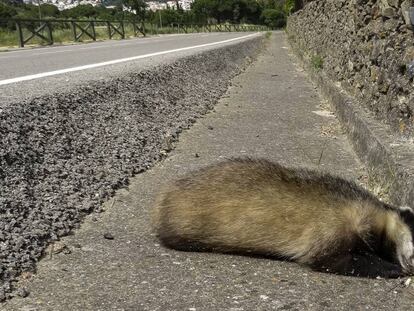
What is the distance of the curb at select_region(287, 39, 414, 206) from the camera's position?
3.58 meters

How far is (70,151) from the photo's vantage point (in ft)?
13.8

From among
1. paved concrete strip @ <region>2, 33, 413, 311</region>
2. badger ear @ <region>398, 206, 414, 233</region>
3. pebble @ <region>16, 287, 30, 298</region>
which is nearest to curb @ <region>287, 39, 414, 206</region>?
badger ear @ <region>398, 206, 414, 233</region>

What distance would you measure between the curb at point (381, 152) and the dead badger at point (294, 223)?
481 mm

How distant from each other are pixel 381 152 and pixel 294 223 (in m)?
1.59

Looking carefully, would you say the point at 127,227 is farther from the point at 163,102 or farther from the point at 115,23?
the point at 115,23

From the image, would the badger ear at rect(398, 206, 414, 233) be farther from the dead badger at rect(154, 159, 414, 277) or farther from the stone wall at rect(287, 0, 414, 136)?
the stone wall at rect(287, 0, 414, 136)

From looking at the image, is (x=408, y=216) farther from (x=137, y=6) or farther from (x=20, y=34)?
(x=137, y=6)

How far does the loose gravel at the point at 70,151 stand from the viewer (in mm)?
3037

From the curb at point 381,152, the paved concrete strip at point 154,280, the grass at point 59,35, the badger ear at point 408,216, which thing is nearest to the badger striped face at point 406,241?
the badger ear at point 408,216

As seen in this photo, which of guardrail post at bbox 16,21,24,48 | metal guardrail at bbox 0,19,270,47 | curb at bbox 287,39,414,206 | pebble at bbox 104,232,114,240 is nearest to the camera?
pebble at bbox 104,232,114,240

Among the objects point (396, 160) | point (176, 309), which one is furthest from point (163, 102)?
point (176, 309)

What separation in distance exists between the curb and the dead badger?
48 centimetres

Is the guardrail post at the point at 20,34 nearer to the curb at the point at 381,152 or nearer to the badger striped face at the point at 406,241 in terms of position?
the curb at the point at 381,152

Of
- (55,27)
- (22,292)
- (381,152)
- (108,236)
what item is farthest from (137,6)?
(22,292)
